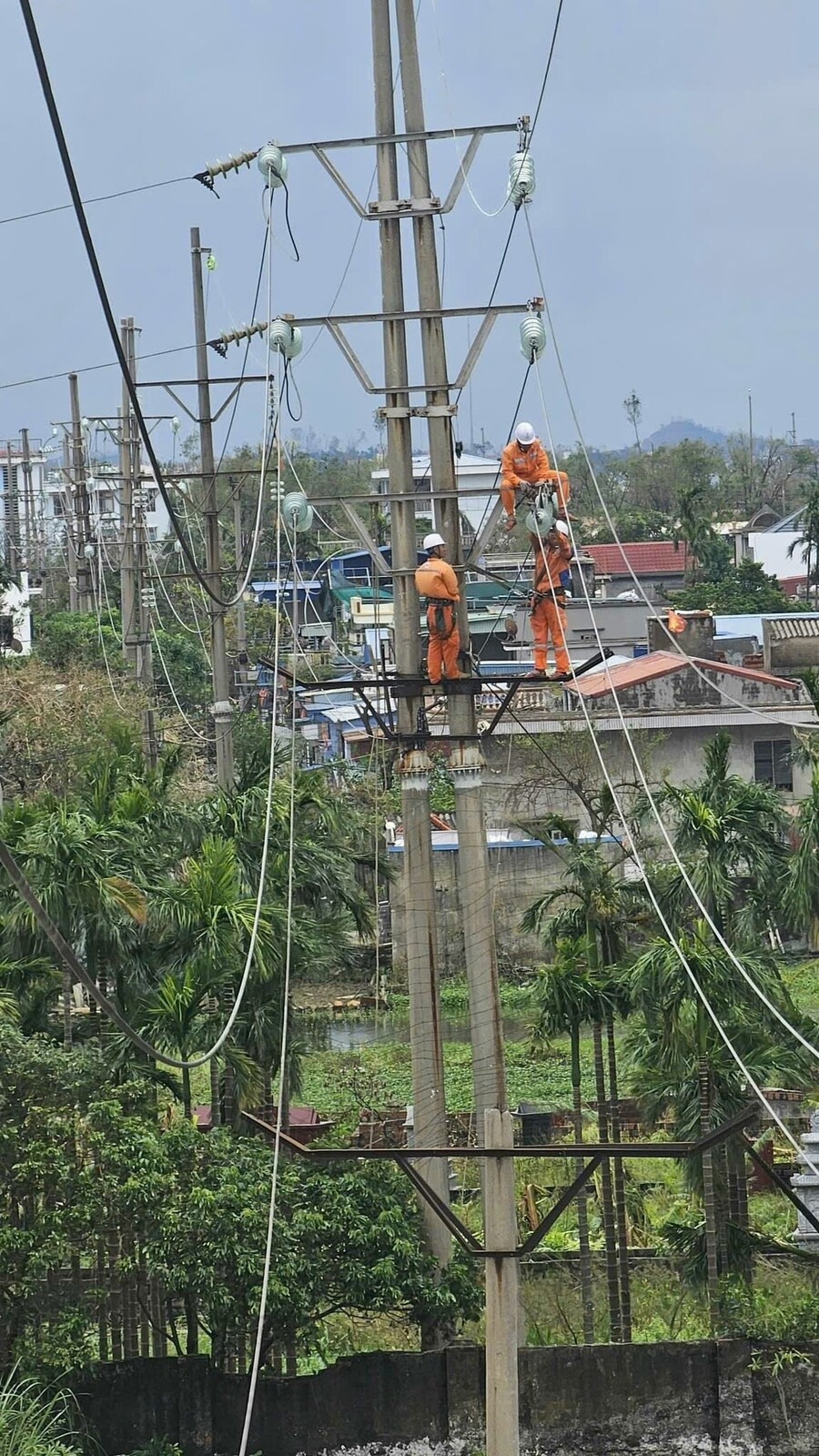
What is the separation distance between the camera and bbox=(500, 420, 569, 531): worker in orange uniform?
1590cm

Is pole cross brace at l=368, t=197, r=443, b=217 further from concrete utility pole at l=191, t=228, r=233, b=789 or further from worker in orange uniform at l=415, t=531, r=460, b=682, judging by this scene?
concrete utility pole at l=191, t=228, r=233, b=789

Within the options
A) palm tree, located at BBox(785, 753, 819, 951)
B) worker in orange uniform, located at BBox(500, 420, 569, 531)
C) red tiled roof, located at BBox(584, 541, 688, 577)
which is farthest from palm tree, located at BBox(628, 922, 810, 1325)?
red tiled roof, located at BBox(584, 541, 688, 577)

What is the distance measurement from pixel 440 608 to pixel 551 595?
96 centimetres

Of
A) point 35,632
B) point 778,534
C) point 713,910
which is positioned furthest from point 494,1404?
point 778,534

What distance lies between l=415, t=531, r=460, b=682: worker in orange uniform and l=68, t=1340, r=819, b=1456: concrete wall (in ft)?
18.8

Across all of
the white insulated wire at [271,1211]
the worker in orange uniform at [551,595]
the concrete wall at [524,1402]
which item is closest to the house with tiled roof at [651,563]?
the worker in orange uniform at [551,595]

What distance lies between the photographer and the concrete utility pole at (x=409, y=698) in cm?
1636

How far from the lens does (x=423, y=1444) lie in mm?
15938

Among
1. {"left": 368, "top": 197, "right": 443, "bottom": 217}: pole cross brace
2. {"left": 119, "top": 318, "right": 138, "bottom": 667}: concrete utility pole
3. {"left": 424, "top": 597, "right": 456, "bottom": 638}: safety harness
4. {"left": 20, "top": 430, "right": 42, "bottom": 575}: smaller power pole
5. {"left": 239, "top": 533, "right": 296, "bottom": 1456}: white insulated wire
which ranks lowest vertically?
{"left": 239, "top": 533, "right": 296, "bottom": 1456}: white insulated wire

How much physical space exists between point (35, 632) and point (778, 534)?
3798 centimetres

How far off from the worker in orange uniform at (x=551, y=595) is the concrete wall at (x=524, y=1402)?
583 centimetres

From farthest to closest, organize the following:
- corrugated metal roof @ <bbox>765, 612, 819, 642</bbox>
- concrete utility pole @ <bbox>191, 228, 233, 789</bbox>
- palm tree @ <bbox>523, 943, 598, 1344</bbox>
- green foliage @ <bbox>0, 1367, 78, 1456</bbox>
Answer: corrugated metal roof @ <bbox>765, 612, 819, 642</bbox>
concrete utility pole @ <bbox>191, 228, 233, 789</bbox>
palm tree @ <bbox>523, 943, 598, 1344</bbox>
green foliage @ <bbox>0, 1367, 78, 1456</bbox>

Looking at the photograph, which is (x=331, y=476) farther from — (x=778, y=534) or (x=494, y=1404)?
(x=494, y=1404)

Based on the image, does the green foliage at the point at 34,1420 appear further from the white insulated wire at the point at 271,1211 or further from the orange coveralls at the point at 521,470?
the orange coveralls at the point at 521,470
